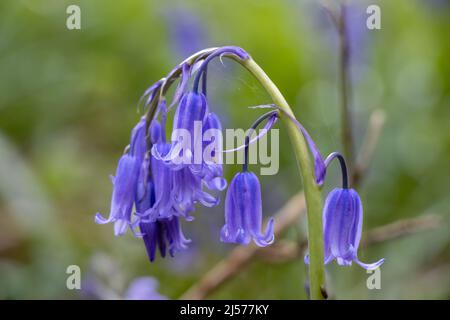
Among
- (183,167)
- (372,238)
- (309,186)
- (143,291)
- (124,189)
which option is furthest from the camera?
(372,238)

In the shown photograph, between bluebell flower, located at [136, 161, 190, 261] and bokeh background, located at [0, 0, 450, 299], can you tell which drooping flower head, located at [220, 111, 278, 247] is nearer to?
bluebell flower, located at [136, 161, 190, 261]

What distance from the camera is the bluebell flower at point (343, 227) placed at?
207cm

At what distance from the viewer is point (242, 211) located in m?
2.09

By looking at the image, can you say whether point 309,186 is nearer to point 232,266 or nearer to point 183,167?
point 183,167

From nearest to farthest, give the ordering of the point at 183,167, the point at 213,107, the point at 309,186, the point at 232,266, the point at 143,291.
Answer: the point at 309,186 → the point at 183,167 → the point at 143,291 → the point at 232,266 → the point at 213,107

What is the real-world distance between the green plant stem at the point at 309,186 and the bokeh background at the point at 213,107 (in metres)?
1.66

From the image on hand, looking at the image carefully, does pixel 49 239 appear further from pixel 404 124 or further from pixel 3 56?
pixel 404 124

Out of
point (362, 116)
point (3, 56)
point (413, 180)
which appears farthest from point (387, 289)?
point (3, 56)

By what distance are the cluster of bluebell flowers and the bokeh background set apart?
1328 mm

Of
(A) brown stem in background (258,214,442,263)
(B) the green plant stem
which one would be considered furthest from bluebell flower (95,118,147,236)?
(A) brown stem in background (258,214,442,263)

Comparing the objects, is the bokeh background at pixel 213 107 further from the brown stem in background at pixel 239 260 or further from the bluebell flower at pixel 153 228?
the bluebell flower at pixel 153 228

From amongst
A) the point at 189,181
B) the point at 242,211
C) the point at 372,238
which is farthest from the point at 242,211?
the point at 372,238

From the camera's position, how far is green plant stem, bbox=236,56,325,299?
6.43 ft

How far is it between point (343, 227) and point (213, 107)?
3.27 meters
